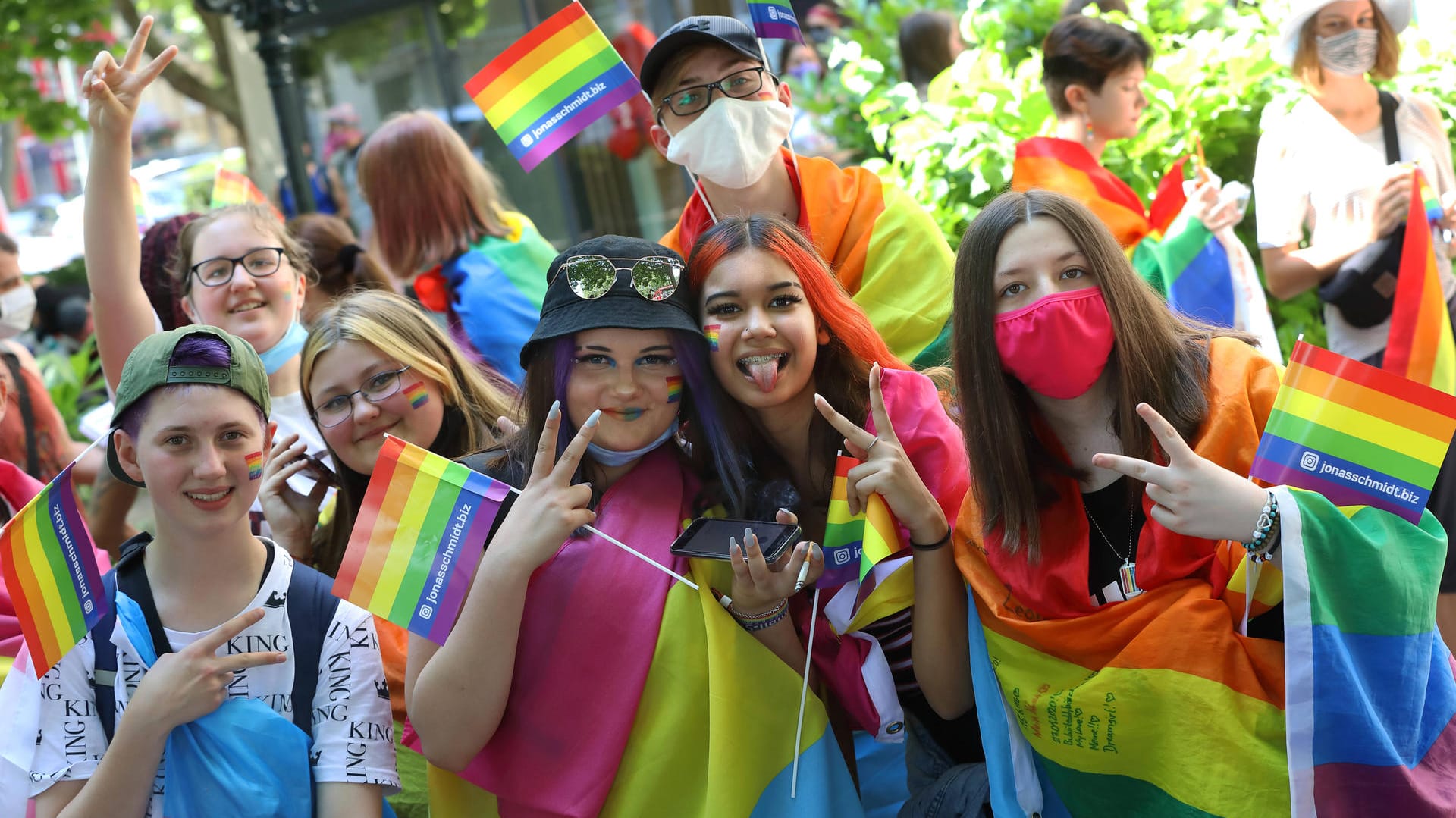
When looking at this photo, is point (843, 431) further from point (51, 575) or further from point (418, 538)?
point (51, 575)

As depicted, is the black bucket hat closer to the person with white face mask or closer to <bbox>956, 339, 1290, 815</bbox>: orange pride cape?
<bbox>956, 339, 1290, 815</bbox>: orange pride cape

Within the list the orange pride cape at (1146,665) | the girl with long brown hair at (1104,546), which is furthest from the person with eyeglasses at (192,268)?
the orange pride cape at (1146,665)

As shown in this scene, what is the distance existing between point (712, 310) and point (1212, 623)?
46.5 inches

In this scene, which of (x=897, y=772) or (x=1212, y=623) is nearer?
(x=1212, y=623)

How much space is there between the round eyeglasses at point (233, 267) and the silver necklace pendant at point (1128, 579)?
8.89ft

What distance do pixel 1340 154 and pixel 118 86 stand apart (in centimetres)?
376

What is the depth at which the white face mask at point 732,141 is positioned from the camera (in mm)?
3586

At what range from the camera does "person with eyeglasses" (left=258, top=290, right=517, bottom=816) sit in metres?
3.31

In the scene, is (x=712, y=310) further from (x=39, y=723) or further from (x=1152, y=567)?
(x=39, y=723)

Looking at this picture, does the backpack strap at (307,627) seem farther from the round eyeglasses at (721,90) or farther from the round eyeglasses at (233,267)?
the round eyeglasses at (721,90)

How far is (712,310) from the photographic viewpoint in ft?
9.15

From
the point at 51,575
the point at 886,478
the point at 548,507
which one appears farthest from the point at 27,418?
the point at 886,478

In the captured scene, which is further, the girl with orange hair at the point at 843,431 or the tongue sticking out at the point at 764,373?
the tongue sticking out at the point at 764,373

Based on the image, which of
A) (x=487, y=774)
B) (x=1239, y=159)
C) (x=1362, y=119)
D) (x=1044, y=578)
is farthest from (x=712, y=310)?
(x=1239, y=159)
